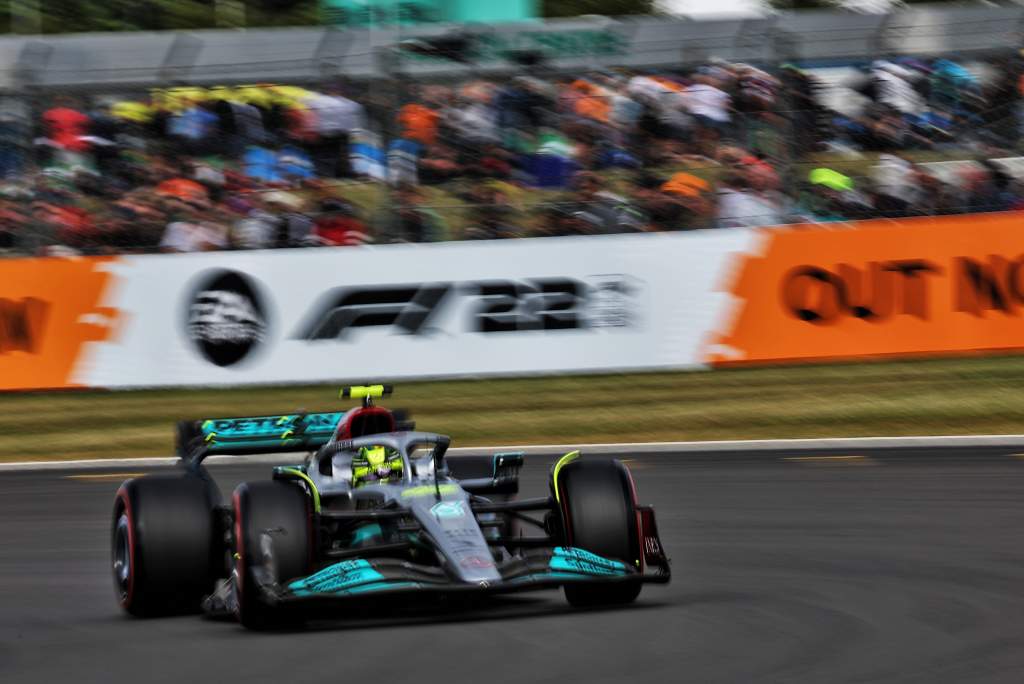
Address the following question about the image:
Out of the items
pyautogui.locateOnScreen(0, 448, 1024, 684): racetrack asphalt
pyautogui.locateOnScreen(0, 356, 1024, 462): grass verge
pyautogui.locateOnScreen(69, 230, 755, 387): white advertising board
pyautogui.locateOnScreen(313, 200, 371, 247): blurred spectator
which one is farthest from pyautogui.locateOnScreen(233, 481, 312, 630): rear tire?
pyautogui.locateOnScreen(313, 200, 371, 247): blurred spectator

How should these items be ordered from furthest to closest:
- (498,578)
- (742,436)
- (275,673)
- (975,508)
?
(742,436)
(975,508)
(498,578)
(275,673)

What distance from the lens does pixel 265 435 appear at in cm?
898

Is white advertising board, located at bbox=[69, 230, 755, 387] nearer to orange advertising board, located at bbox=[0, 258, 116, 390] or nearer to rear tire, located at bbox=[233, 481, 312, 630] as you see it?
orange advertising board, located at bbox=[0, 258, 116, 390]

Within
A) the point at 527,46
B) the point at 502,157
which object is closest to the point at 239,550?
the point at 502,157

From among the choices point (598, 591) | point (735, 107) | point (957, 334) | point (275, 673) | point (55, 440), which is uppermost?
point (275, 673)

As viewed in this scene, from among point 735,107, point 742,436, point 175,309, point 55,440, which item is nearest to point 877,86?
point 735,107

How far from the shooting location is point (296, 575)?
7.40 metres

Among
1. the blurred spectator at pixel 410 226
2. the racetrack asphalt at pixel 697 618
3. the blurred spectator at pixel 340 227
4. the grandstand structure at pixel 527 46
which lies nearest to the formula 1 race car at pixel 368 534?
the racetrack asphalt at pixel 697 618

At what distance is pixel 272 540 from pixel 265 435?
5.35 feet

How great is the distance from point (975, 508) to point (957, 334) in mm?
5848

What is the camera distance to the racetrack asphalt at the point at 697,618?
20.7 feet

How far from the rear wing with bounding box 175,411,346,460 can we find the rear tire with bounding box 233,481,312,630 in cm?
132

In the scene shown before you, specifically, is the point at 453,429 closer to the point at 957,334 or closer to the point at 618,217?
the point at 618,217

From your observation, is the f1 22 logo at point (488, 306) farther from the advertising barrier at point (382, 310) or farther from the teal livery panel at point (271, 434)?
the teal livery panel at point (271, 434)
